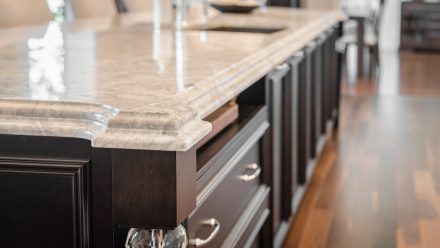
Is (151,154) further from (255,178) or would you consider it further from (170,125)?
(255,178)

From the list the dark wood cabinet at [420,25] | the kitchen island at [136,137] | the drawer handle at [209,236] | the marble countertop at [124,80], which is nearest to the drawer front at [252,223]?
the kitchen island at [136,137]

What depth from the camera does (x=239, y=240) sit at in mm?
2141

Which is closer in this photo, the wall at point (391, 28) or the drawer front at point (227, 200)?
the drawer front at point (227, 200)

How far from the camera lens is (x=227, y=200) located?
80.4 inches

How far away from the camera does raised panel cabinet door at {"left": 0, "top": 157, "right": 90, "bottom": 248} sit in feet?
4.67

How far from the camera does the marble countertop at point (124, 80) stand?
4.27 ft

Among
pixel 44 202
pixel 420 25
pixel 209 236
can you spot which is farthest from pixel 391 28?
pixel 44 202

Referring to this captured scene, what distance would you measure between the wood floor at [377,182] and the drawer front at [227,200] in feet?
3.00

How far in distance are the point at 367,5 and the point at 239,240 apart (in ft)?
28.8

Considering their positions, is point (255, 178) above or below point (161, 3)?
below

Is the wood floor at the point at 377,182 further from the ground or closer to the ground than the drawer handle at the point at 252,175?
closer to the ground

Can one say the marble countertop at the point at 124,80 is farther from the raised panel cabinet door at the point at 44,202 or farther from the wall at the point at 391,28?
the wall at the point at 391,28

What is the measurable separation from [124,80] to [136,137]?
1.37 feet

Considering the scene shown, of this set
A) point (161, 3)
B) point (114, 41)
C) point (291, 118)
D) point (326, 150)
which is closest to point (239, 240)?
point (114, 41)
